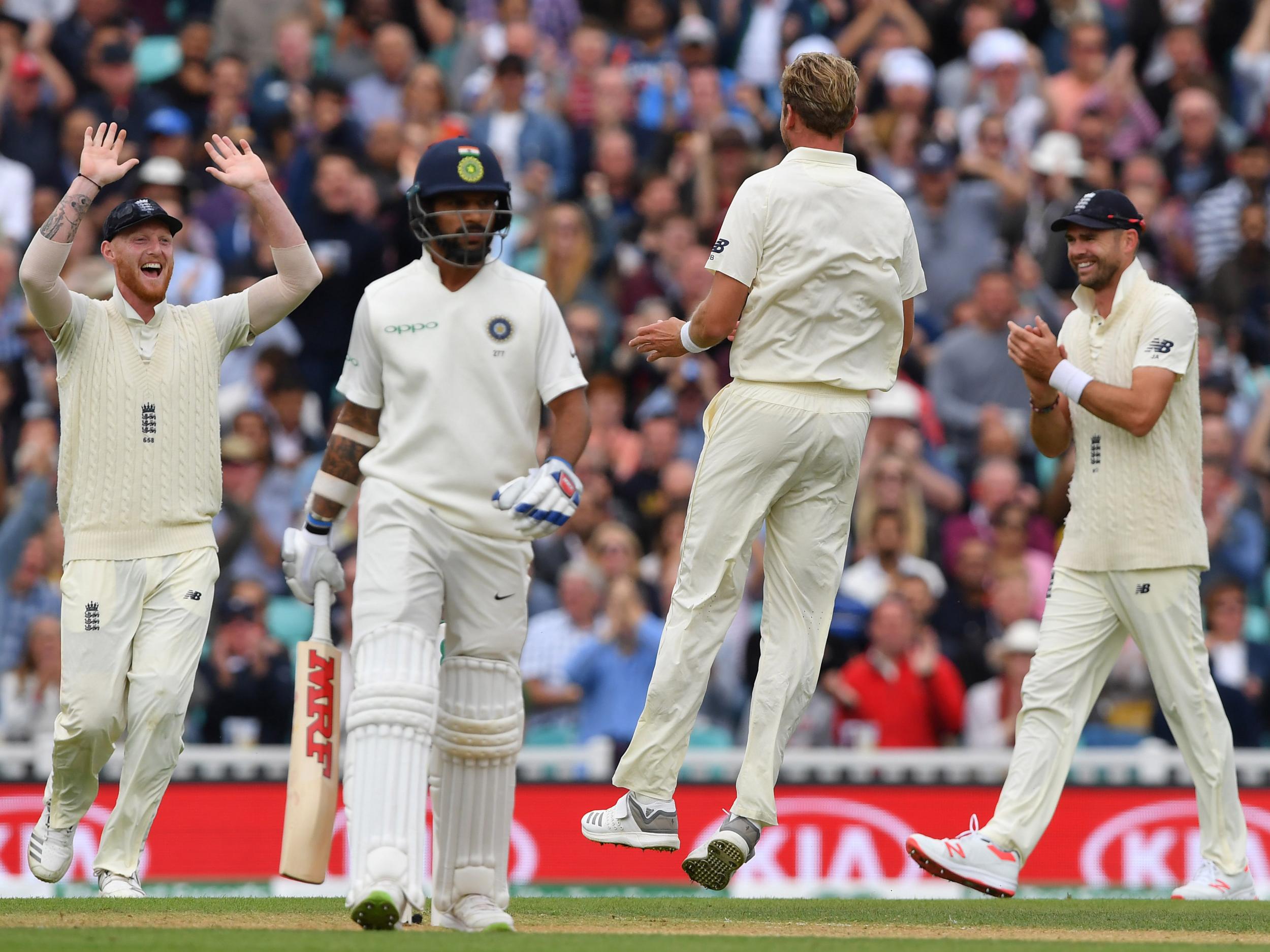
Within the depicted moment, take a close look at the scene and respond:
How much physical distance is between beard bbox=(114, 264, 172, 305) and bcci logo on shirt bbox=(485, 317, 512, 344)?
6.47 ft

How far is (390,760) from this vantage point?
6.71 m

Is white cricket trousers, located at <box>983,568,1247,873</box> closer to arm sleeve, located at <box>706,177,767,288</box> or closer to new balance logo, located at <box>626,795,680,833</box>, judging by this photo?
new balance logo, located at <box>626,795,680,833</box>

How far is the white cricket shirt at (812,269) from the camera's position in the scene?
7789 mm

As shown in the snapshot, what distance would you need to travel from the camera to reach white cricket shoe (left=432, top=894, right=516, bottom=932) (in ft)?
23.0

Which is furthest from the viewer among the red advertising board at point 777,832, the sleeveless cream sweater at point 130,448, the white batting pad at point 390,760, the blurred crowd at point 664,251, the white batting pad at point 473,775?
the blurred crowd at point 664,251

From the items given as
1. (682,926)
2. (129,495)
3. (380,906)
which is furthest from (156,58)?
(380,906)

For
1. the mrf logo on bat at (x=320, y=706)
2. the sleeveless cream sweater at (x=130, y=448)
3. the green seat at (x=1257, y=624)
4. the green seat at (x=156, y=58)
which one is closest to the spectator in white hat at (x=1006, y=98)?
the green seat at (x=1257, y=624)

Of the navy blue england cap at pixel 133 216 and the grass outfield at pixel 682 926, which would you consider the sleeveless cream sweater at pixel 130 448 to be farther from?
the grass outfield at pixel 682 926

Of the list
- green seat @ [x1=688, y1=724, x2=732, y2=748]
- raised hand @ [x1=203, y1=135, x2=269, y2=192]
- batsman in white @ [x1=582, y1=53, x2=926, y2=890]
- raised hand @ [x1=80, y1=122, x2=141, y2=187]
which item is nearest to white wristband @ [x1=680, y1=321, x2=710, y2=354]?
batsman in white @ [x1=582, y1=53, x2=926, y2=890]

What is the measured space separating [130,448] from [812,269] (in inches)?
115

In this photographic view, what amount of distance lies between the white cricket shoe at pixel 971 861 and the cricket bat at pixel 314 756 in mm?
2483

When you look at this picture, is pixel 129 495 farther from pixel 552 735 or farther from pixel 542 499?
pixel 552 735

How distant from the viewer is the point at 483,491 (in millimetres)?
7035

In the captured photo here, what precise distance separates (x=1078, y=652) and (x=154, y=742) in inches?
154
